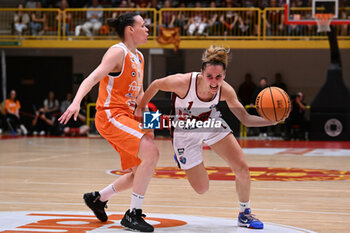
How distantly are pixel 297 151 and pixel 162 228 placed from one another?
388 inches

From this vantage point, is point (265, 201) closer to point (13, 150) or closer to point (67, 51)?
point (13, 150)

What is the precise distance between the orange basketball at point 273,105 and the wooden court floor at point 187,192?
100 cm

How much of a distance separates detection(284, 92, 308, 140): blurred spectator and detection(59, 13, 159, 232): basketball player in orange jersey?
43.1ft

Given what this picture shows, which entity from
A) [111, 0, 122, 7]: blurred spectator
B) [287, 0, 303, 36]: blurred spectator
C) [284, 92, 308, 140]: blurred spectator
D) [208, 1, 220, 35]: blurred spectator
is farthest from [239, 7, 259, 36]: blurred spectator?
[111, 0, 122, 7]: blurred spectator

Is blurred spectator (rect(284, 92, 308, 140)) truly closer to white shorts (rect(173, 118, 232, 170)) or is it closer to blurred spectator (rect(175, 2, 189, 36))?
blurred spectator (rect(175, 2, 189, 36))

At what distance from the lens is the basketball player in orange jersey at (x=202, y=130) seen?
5387 millimetres

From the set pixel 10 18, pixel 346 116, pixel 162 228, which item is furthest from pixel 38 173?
pixel 10 18

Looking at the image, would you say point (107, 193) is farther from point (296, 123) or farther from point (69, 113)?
point (296, 123)

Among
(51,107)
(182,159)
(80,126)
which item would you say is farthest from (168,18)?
(182,159)

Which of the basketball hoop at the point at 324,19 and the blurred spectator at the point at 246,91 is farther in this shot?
the blurred spectator at the point at 246,91

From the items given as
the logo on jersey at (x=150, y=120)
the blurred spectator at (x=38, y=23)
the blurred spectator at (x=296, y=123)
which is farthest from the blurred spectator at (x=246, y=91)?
the logo on jersey at (x=150, y=120)

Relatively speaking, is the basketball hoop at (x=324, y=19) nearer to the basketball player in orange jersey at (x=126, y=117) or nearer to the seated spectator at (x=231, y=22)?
the seated spectator at (x=231, y=22)

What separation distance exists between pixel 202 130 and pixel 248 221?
2.87ft

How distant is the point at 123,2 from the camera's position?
845 inches
